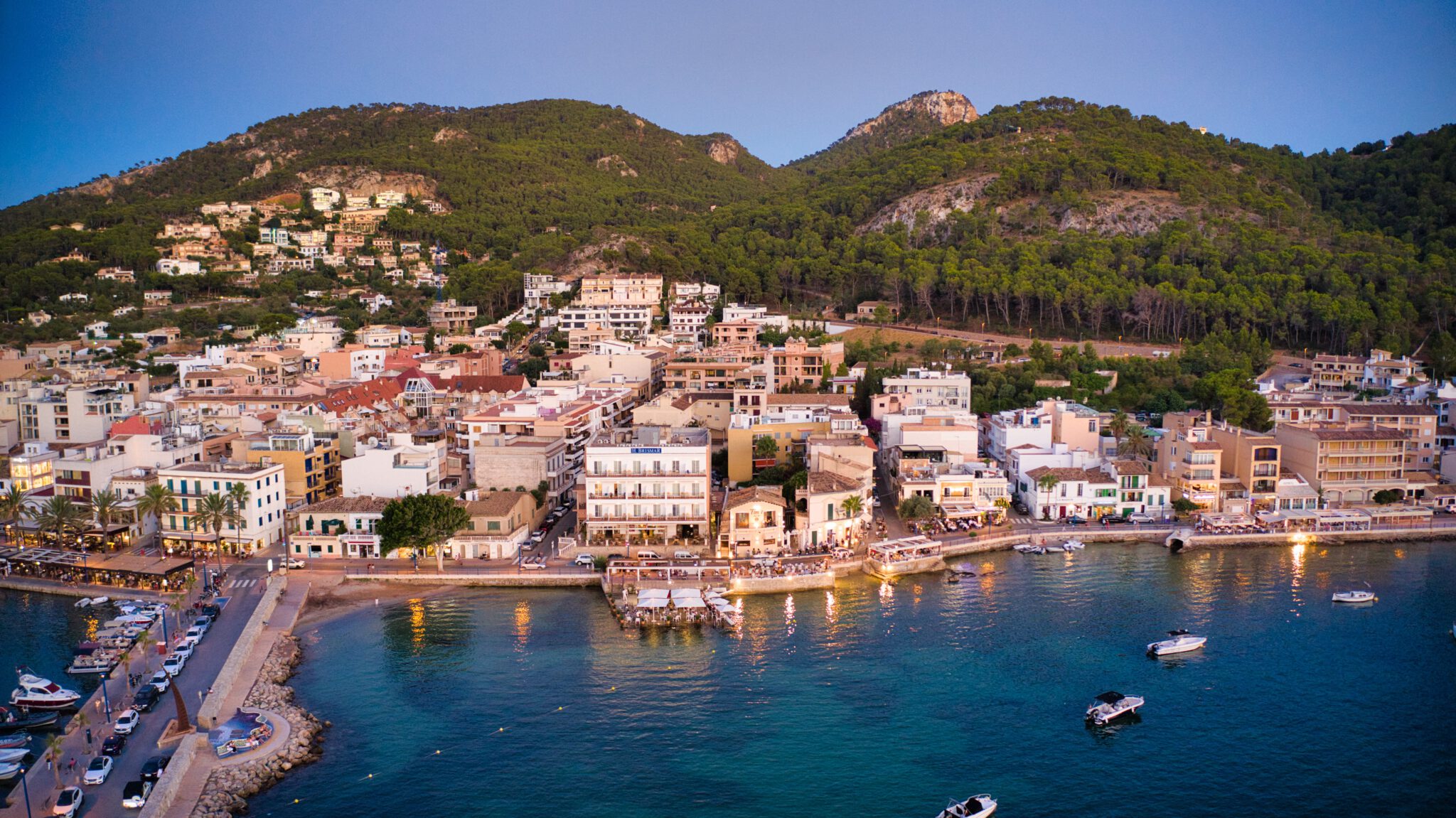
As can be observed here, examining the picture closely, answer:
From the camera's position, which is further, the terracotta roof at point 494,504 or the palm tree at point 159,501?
the terracotta roof at point 494,504

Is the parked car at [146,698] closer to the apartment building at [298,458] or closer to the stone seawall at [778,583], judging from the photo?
the apartment building at [298,458]

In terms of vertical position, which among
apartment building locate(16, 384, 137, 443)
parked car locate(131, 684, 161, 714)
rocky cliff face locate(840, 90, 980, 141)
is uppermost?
rocky cliff face locate(840, 90, 980, 141)

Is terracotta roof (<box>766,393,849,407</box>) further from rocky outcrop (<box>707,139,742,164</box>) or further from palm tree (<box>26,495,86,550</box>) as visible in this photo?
rocky outcrop (<box>707,139,742,164</box>)

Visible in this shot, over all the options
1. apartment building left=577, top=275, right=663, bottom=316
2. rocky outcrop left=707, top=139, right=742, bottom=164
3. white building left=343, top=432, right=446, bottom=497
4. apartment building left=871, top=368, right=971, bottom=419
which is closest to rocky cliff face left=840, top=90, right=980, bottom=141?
rocky outcrop left=707, top=139, right=742, bottom=164

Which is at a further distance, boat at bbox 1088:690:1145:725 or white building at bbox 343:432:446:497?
white building at bbox 343:432:446:497

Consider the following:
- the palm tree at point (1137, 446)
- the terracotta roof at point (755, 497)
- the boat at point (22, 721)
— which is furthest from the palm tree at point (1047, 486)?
the boat at point (22, 721)

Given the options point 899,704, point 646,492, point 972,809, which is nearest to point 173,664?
point 646,492
